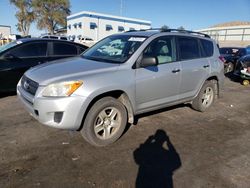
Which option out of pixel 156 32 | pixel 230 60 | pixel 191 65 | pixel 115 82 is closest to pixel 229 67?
pixel 230 60

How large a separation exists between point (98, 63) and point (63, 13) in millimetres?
55990

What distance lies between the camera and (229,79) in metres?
11.4

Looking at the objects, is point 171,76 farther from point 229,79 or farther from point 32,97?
point 229,79

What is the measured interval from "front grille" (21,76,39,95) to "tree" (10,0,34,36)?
5352 cm

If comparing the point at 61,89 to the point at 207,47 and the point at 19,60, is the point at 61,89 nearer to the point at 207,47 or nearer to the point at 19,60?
the point at 19,60

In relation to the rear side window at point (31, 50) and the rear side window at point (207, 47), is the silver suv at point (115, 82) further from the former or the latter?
the rear side window at point (31, 50)

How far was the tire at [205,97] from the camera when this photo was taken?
576cm

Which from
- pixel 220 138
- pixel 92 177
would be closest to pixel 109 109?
pixel 92 177

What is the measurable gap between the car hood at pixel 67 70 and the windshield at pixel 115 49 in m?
0.28

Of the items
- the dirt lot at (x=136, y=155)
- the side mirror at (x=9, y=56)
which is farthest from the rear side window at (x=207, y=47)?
the side mirror at (x=9, y=56)

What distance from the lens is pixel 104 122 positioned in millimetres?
3938

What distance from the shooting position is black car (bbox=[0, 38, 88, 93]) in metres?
6.14

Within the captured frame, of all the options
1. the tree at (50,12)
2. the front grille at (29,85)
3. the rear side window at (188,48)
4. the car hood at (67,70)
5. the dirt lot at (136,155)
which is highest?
the tree at (50,12)

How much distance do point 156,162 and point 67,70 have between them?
6.41 ft
